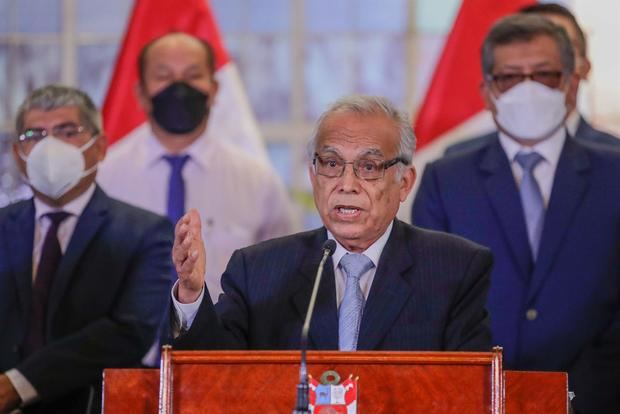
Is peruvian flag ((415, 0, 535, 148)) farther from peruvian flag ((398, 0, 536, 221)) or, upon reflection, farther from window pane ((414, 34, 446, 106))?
window pane ((414, 34, 446, 106))

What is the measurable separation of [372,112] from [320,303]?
0.55m

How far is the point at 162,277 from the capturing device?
4805 millimetres

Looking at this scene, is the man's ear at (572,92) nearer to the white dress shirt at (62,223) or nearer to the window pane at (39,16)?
the white dress shirt at (62,223)

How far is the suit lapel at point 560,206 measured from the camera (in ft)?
15.0

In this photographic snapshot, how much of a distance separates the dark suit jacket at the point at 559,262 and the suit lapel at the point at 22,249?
140cm

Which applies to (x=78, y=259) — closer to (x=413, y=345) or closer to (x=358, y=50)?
(x=413, y=345)

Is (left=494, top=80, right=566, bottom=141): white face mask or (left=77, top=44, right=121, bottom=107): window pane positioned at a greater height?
(left=77, top=44, right=121, bottom=107): window pane

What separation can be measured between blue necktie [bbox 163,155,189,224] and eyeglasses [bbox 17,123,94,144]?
0.75 meters

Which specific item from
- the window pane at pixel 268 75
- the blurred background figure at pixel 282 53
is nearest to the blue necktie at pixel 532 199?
the blurred background figure at pixel 282 53

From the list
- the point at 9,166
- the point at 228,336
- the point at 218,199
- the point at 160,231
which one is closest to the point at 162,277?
the point at 160,231

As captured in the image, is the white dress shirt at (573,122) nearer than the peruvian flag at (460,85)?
Yes

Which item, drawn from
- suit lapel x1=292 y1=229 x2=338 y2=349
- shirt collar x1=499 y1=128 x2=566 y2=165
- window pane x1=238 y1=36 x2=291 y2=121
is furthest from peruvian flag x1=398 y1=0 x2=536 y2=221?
suit lapel x1=292 y1=229 x2=338 y2=349

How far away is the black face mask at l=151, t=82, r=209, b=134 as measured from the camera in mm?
5645

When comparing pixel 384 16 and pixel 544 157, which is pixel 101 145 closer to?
pixel 544 157
